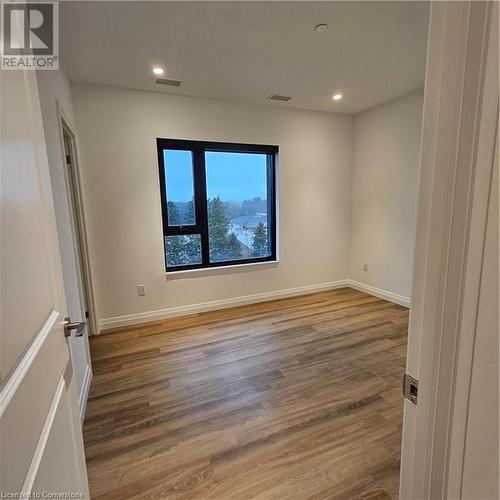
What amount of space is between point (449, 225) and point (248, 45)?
90.3 inches

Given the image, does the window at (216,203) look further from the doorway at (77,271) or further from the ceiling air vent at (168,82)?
the doorway at (77,271)

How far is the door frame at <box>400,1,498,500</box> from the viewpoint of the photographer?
1.57 ft

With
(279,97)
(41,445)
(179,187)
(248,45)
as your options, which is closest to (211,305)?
(179,187)

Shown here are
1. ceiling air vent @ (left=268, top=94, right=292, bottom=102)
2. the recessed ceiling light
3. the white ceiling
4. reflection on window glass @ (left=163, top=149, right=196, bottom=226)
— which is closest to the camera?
the white ceiling

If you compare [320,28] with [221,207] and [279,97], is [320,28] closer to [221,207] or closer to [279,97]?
[279,97]

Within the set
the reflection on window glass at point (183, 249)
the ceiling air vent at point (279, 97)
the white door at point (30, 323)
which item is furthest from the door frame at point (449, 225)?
the reflection on window glass at point (183, 249)

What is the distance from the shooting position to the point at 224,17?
1853 millimetres

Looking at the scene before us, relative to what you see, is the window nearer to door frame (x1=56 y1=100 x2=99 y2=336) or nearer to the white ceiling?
the white ceiling

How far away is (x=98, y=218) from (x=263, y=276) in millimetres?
2121

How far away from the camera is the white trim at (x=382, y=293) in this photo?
3615mm

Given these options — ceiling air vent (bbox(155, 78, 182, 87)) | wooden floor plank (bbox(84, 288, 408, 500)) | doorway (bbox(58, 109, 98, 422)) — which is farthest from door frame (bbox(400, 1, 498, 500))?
ceiling air vent (bbox(155, 78, 182, 87))

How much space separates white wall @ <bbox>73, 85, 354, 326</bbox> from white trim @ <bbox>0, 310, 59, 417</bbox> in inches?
96.7

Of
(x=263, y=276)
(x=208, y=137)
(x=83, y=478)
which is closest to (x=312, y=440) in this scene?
(x=83, y=478)

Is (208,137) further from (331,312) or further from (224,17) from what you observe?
(331,312)
